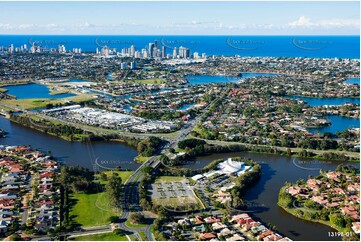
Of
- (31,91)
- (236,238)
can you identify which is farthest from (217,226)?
(31,91)

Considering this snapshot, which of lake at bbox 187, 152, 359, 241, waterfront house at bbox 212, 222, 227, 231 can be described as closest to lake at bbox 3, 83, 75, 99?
lake at bbox 187, 152, 359, 241

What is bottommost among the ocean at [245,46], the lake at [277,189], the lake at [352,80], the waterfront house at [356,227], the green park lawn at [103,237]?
the green park lawn at [103,237]

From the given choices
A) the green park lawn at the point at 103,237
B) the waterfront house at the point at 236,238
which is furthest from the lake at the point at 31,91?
the waterfront house at the point at 236,238

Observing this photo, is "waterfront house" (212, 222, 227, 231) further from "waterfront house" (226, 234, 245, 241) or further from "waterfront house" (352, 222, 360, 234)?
"waterfront house" (352, 222, 360, 234)

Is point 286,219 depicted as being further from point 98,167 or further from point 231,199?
point 98,167

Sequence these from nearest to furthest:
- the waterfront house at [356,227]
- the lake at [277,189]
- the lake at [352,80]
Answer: the waterfront house at [356,227], the lake at [277,189], the lake at [352,80]

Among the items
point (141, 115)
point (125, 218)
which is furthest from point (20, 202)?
point (141, 115)

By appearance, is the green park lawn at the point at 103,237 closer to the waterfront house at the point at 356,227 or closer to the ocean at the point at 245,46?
the waterfront house at the point at 356,227

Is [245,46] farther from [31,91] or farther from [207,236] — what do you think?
[207,236]
